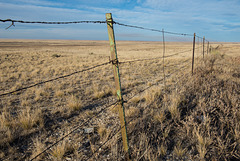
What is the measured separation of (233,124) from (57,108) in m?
4.88

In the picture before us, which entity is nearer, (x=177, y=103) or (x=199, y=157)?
(x=199, y=157)

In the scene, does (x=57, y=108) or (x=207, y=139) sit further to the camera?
(x=57, y=108)

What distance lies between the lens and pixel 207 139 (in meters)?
2.67

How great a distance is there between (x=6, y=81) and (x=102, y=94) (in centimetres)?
726

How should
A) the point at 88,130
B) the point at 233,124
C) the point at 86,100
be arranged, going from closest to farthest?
the point at 233,124, the point at 88,130, the point at 86,100

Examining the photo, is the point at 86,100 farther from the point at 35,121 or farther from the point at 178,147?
the point at 178,147

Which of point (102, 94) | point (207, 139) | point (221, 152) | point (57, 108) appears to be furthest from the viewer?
point (102, 94)

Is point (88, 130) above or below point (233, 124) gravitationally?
below

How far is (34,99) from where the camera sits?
6117 mm

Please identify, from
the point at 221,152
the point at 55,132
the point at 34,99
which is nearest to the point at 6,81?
the point at 34,99

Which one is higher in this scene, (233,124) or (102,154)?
(233,124)

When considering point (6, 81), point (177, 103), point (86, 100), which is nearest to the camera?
point (177, 103)

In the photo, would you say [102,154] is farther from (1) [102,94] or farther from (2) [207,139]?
(1) [102,94]

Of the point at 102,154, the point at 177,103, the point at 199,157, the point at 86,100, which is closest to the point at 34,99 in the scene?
the point at 86,100
